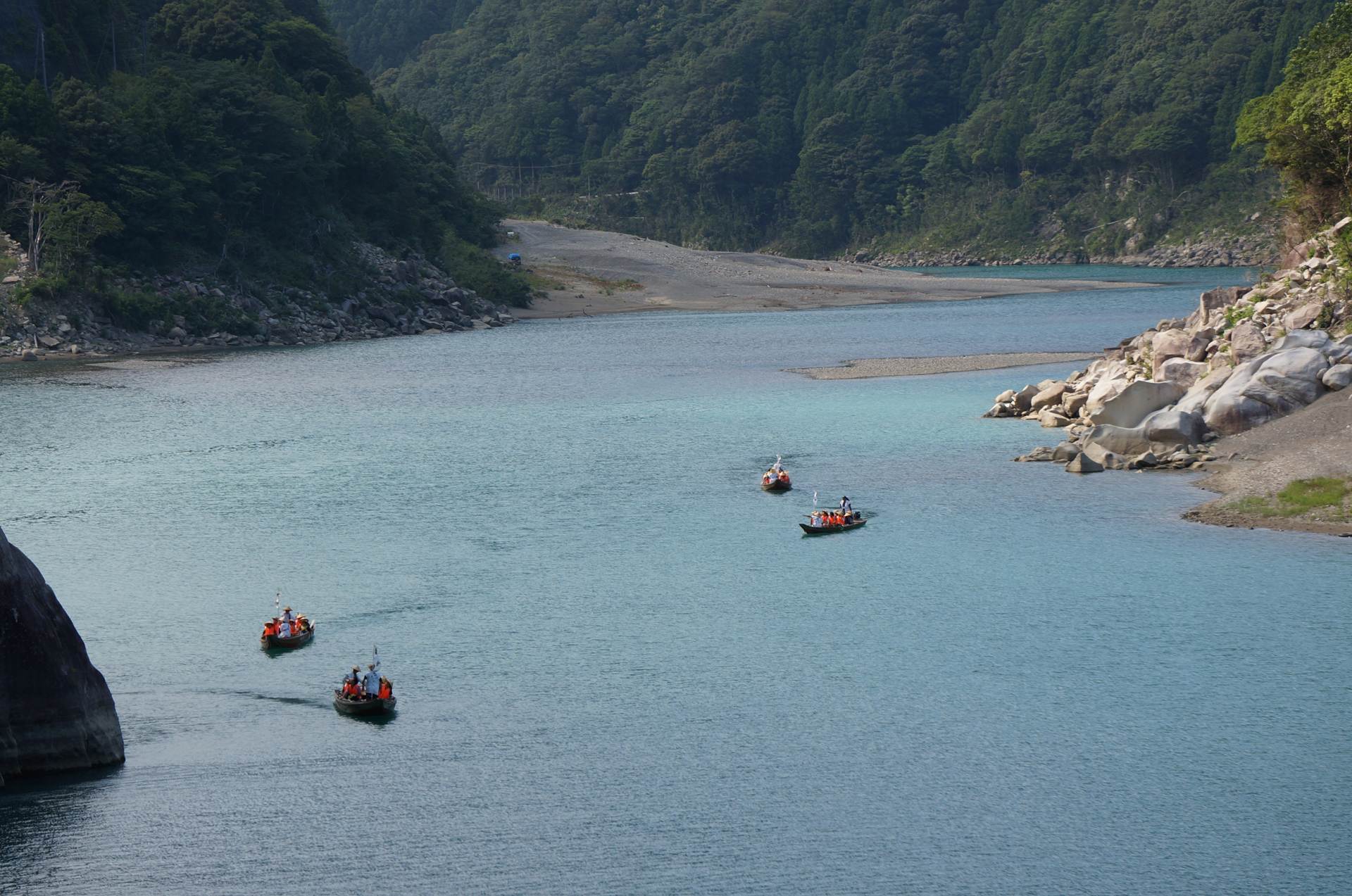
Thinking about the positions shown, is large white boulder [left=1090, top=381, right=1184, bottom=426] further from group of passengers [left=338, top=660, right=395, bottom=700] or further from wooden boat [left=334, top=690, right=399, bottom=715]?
wooden boat [left=334, top=690, right=399, bottom=715]

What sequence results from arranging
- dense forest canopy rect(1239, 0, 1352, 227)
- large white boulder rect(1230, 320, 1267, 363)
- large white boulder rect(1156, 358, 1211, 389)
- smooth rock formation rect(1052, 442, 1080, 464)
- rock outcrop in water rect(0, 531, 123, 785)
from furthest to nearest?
dense forest canopy rect(1239, 0, 1352, 227), large white boulder rect(1156, 358, 1211, 389), large white boulder rect(1230, 320, 1267, 363), smooth rock formation rect(1052, 442, 1080, 464), rock outcrop in water rect(0, 531, 123, 785)

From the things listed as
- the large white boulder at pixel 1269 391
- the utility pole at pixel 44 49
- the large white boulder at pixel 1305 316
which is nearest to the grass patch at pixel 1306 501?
the large white boulder at pixel 1269 391

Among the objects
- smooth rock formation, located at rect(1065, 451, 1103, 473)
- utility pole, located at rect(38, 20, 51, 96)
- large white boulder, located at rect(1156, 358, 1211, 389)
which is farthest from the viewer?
utility pole, located at rect(38, 20, 51, 96)

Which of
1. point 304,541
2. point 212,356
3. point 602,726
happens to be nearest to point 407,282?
point 212,356

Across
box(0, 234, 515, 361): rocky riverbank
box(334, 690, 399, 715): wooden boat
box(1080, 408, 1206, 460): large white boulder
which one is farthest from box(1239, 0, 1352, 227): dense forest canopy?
box(0, 234, 515, 361): rocky riverbank

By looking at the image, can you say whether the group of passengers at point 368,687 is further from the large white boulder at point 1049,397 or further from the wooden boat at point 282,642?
the large white boulder at point 1049,397

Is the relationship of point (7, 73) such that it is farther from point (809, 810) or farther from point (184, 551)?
point (809, 810)
